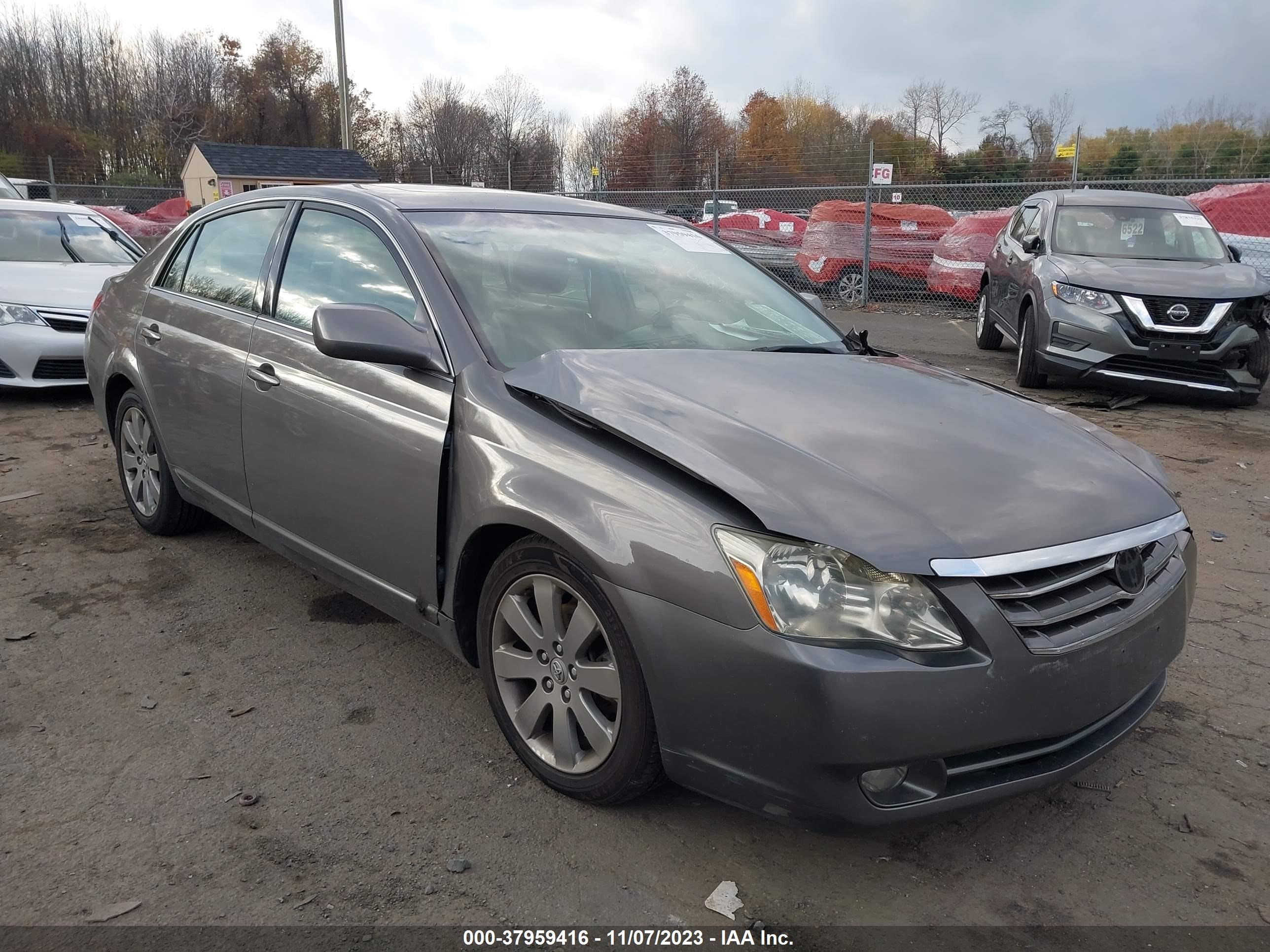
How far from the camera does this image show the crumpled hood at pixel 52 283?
764cm

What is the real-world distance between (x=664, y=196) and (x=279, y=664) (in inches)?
724

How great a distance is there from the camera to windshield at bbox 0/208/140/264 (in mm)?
8430

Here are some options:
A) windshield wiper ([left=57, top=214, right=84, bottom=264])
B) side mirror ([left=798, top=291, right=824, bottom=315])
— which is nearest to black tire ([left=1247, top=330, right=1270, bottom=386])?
side mirror ([left=798, top=291, right=824, bottom=315])

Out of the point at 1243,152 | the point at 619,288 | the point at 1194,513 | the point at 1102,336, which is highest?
the point at 1243,152

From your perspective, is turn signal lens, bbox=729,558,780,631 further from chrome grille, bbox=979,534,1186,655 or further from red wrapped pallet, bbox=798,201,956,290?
red wrapped pallet, bbox=798,201,956,290

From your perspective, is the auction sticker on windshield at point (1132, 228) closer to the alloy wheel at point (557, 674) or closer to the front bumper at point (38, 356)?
the alloy wheel at point (557, 674)

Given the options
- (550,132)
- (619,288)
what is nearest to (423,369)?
(619,288)

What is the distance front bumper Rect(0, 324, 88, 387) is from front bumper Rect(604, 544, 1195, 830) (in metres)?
6.92

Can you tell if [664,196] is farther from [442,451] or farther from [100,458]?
[442,451]

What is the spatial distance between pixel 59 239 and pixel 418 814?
804cm

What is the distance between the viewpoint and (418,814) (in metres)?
2.64

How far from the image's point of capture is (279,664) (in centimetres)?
351

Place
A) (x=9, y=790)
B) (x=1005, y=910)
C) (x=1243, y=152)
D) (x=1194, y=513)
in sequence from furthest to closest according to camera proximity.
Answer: (x=1243, y=152) → (x=1194, y=513) → (x=9, y=790) → (x=1005, y=910)

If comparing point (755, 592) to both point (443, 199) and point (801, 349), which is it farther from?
point (443, 199)
